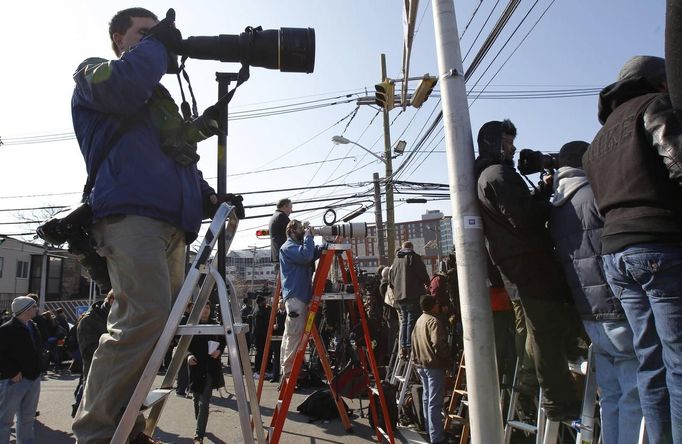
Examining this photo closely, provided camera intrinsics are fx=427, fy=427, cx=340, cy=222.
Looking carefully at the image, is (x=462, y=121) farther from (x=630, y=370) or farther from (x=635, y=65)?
(x=630, y=370)

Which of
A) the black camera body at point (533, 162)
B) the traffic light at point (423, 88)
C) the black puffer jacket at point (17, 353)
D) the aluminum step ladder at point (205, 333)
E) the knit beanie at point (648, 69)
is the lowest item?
the black puffer jacket at point (17, 353)

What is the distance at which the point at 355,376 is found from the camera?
5.57 meters

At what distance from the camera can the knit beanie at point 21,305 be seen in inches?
226

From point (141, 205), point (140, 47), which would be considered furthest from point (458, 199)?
point (140, 47)

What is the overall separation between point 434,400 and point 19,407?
493cm

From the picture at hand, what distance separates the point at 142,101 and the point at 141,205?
47 cm

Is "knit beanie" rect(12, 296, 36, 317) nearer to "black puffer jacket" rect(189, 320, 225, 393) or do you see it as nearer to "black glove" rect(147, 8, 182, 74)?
"black puffer jacket" rect(189, 320, 225, 393)

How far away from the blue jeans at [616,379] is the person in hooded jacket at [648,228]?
180mm

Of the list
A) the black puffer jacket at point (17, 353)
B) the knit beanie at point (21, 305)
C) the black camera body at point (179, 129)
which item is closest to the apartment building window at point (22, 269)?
the knit beanie at point (21, 305)

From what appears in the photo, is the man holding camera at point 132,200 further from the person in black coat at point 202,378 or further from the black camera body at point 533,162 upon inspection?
the person in black coat at point 202,378

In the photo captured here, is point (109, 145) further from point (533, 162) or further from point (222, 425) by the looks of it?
point (222, 425)

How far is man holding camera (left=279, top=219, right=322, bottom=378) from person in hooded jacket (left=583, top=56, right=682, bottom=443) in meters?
3.06

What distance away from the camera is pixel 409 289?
6.69 metres

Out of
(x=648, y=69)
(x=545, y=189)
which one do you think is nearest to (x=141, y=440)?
(x=545, y=189)
